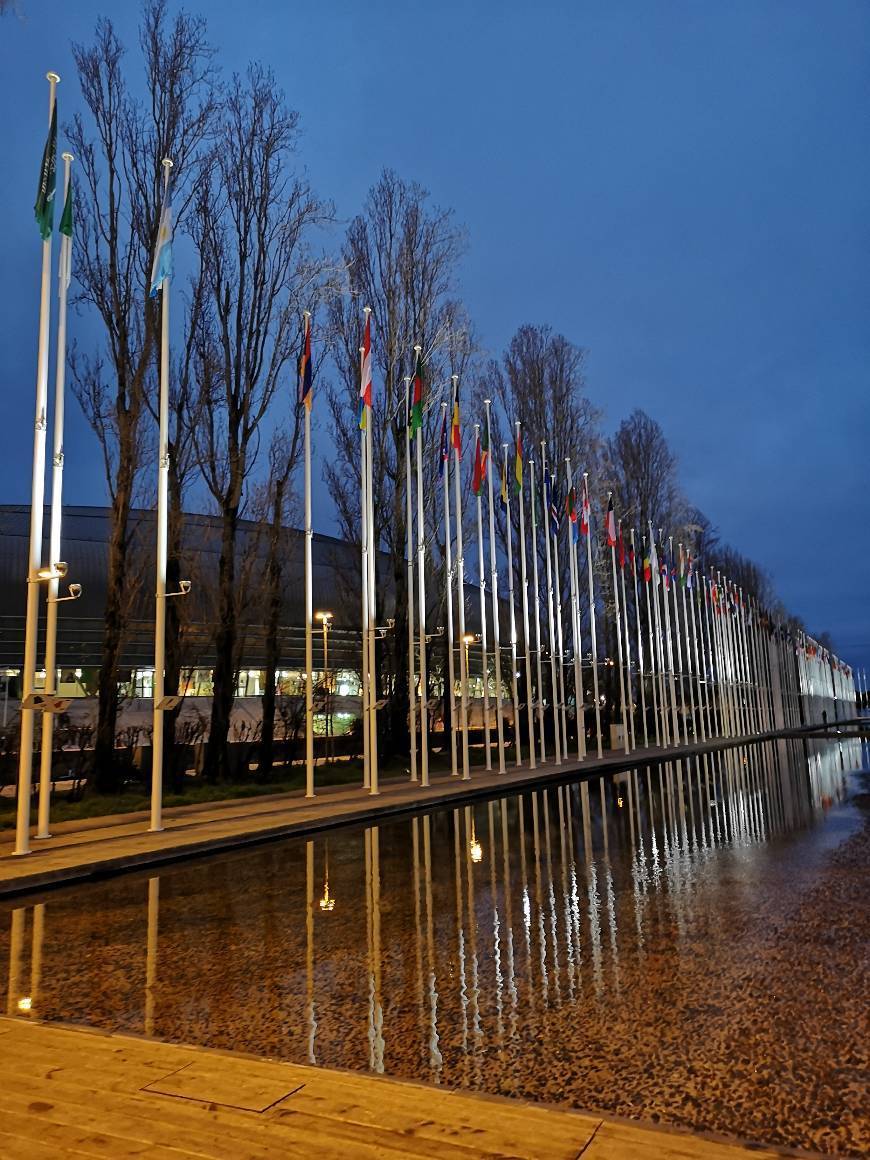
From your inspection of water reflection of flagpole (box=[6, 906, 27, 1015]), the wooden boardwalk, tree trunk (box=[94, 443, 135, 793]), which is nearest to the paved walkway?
water reflection of flagpole (box=[6, 906, 27, 1015])

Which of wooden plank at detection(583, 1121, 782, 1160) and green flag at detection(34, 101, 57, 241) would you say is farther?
green flag at detection(34, 101, 57, 241)

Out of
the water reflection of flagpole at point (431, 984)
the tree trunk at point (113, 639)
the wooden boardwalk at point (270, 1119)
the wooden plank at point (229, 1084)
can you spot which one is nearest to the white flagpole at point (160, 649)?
the tree trunk at point (113, 639)

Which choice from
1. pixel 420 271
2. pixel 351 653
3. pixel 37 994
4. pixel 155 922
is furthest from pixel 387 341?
pixel 37 994

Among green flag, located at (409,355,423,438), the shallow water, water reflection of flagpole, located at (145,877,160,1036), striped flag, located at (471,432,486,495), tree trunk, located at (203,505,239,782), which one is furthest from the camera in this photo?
striped flag, located at (471,432,486,495)

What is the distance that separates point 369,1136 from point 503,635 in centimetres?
4786

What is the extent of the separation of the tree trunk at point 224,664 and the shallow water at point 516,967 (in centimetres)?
886

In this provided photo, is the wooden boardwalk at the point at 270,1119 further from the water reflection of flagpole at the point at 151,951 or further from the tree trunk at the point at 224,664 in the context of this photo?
the tree trunk at the point at 224,664

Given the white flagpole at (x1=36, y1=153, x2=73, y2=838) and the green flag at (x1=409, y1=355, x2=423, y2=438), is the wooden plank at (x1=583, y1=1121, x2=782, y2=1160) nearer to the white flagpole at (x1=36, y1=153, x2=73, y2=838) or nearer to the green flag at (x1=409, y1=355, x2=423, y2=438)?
the white flagpole at (x1=36, y1=153, x2=73, y2=838)

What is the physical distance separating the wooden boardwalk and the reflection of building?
23.9 meters

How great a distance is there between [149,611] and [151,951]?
88.3ft

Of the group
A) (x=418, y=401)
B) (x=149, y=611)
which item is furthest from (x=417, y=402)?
(x=149, y=611)

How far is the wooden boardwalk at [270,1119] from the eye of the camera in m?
3.10

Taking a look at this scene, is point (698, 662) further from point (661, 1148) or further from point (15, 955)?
point (661, 1148)

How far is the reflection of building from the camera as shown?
98.6 ft
